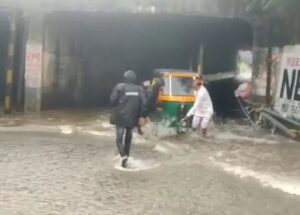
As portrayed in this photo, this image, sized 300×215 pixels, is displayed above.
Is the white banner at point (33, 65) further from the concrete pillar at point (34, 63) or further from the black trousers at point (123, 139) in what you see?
the black trousers at point (123, 139)

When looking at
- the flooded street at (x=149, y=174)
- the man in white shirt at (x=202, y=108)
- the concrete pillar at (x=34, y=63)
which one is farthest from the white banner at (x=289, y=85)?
the concrete pillar at (x=34, y=63)

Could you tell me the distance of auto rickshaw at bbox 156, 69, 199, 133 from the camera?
1560 centimetres

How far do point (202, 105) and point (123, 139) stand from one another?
4.20 m

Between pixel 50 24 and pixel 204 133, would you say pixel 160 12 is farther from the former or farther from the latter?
pixel 204 133

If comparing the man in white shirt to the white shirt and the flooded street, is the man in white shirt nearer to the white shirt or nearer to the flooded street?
the white shirt

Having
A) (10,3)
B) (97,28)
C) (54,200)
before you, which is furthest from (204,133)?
(97,28)

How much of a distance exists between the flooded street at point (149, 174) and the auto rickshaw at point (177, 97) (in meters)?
0.44

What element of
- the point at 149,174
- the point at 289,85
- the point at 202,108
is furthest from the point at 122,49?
the point at 149,174

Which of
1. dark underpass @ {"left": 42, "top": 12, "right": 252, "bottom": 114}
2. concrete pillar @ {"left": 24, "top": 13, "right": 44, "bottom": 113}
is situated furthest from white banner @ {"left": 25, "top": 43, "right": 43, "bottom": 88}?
dark underpass @ {"left": 42, "top": 12, "right": 252, "bottom": 114}

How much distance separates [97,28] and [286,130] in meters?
13.2

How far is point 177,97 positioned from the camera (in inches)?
634

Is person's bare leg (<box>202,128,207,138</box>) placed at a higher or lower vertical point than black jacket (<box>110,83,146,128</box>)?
lower

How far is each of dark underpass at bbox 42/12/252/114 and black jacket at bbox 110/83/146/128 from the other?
10.7m

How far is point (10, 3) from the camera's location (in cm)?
1972
